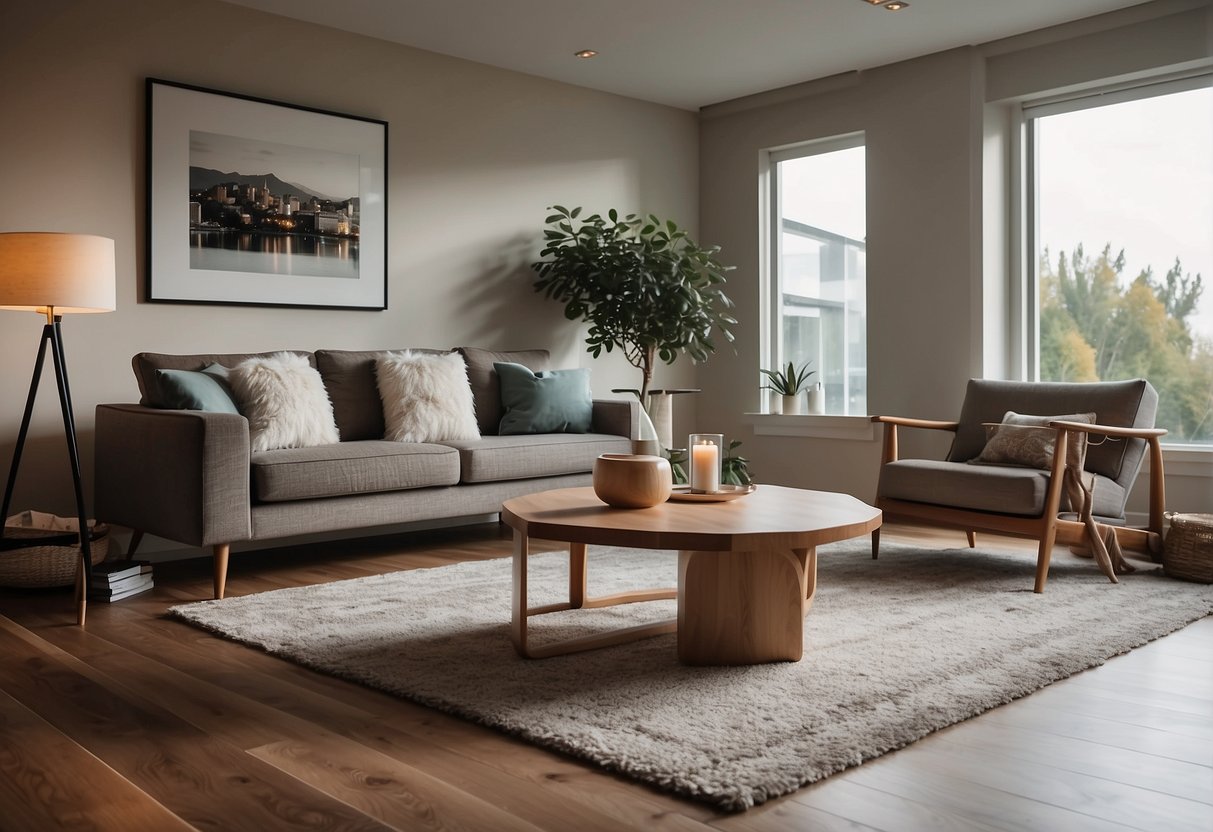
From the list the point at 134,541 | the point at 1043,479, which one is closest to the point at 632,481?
the point at 1043,479

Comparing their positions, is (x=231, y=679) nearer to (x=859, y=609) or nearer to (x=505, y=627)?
(x=505, y=627)

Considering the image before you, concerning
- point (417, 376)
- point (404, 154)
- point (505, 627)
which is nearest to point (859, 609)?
point (505, 627)

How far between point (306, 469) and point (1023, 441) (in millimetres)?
2757

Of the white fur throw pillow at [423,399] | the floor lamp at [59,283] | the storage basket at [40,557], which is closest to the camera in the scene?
the floor lamp at [59,283]

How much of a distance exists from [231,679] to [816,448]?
13.5ft

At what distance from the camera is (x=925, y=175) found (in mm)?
5484

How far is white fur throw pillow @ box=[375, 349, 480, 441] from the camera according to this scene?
4426 mm

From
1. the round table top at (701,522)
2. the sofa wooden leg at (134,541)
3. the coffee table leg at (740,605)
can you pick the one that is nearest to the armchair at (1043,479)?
the round table top at (701,522)

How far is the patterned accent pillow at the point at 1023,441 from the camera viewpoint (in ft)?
12.9

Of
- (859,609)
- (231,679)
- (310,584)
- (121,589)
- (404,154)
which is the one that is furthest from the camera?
(404,154)

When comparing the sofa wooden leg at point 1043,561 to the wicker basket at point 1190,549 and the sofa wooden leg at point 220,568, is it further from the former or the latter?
the sofa wooden leg at point 220,568

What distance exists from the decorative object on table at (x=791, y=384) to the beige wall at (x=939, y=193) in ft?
0.69

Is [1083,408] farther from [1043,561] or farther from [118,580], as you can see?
[118,580]

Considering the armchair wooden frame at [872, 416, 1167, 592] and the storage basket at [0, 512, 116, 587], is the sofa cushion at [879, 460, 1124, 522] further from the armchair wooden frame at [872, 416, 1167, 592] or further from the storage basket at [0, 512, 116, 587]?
the storage basket at [0, 512, 116, 587]
